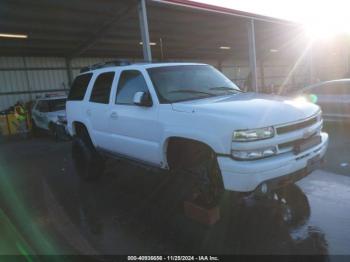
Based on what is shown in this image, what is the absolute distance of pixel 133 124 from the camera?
4910mm

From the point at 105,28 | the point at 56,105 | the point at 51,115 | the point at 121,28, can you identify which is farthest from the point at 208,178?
the point at 121,28

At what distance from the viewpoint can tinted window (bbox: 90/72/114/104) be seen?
5.73m

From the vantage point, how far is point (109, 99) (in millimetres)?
5598

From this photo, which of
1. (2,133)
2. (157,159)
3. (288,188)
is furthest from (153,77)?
(2,133)

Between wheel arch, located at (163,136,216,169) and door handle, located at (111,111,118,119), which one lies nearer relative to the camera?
wheel arch, located at (163,136,216,169)

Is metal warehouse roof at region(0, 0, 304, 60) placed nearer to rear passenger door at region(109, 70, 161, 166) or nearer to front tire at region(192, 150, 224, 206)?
rear passenger door at region(109, 70, 161, 166)

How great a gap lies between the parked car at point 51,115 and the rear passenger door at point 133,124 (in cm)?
771

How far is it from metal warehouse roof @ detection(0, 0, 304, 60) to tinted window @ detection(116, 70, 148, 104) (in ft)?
12.4

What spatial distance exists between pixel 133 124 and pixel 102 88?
4.59 ft

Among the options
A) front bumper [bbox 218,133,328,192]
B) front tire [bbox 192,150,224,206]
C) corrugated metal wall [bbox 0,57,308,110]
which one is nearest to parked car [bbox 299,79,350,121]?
front bumper [bbox 218,133,328,192]

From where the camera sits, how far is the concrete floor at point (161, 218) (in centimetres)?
379

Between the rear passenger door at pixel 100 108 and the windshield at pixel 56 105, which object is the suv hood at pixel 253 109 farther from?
the windshield at pixel 56 105

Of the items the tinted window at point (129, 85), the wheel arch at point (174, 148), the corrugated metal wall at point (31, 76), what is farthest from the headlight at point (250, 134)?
the corrugated metal wall at point (31, 76)

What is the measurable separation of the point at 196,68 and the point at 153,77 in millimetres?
816
